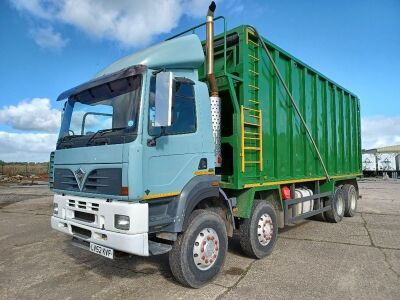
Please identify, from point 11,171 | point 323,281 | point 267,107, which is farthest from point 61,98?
point 11,171

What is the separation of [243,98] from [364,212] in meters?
8.04

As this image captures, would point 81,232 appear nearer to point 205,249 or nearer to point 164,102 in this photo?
point 205,249

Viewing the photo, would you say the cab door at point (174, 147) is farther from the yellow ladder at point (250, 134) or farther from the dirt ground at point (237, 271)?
the dirt ground at point (237, 271)

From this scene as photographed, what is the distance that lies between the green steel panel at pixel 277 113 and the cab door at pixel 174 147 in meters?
0.88

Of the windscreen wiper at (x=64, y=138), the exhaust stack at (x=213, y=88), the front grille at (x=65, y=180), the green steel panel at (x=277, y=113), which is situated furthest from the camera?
the green steel panel at (x=277, y=113)

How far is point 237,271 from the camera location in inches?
204

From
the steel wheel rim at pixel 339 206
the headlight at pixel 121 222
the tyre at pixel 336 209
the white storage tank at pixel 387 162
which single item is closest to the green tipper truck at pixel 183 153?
the headlight at pixel 121 222

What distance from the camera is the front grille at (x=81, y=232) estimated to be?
4384mm

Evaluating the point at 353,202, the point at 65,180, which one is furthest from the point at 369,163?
the point at 65,180

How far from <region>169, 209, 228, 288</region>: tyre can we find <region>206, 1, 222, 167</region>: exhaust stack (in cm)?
100

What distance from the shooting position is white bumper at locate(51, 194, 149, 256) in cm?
385

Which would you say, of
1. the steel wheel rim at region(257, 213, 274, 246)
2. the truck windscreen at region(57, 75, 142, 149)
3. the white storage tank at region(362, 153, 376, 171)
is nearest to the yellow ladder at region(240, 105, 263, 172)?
the steel wheel rim at region(257, 213, 274, 246)

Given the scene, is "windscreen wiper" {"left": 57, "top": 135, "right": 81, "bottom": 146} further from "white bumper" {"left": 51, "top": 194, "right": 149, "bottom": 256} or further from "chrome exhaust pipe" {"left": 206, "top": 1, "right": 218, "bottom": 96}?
"chrome exhaust pipe" {"left": 206, "top": 1, "right": 218, "bottom": 96}

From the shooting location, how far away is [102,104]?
15.0ft
